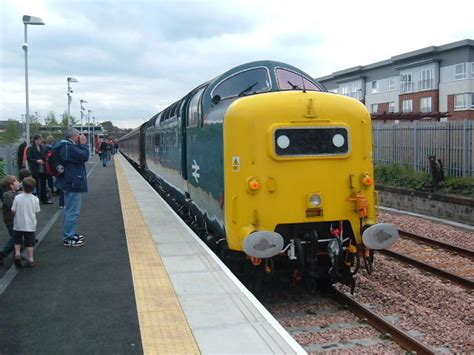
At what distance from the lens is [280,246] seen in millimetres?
5840

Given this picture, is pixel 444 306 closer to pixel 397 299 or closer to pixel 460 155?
pixel 397 299

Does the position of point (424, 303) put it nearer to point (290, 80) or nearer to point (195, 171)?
point (290, 80)

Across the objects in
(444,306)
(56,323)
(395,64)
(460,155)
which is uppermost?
(395,64)

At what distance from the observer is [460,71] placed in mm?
44906

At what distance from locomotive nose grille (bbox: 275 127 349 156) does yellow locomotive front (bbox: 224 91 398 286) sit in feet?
0.04

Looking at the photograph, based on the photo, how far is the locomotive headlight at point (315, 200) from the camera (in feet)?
20.6

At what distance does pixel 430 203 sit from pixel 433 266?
6.80 meters

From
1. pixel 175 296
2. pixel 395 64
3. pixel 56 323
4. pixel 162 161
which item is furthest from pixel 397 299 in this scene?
pixel 395 64

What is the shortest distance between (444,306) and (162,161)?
9.59 metres

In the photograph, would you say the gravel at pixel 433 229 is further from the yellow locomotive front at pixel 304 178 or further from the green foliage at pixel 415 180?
the yellow locomotive front at pixel 304 178

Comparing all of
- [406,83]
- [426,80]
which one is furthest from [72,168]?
[406,83]

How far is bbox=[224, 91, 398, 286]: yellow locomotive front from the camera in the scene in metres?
6.12

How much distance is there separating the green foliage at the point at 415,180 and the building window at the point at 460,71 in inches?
1180

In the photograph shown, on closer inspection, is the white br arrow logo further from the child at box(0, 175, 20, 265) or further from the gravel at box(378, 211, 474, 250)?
the gravel at box(378, 211, 474, 250)
